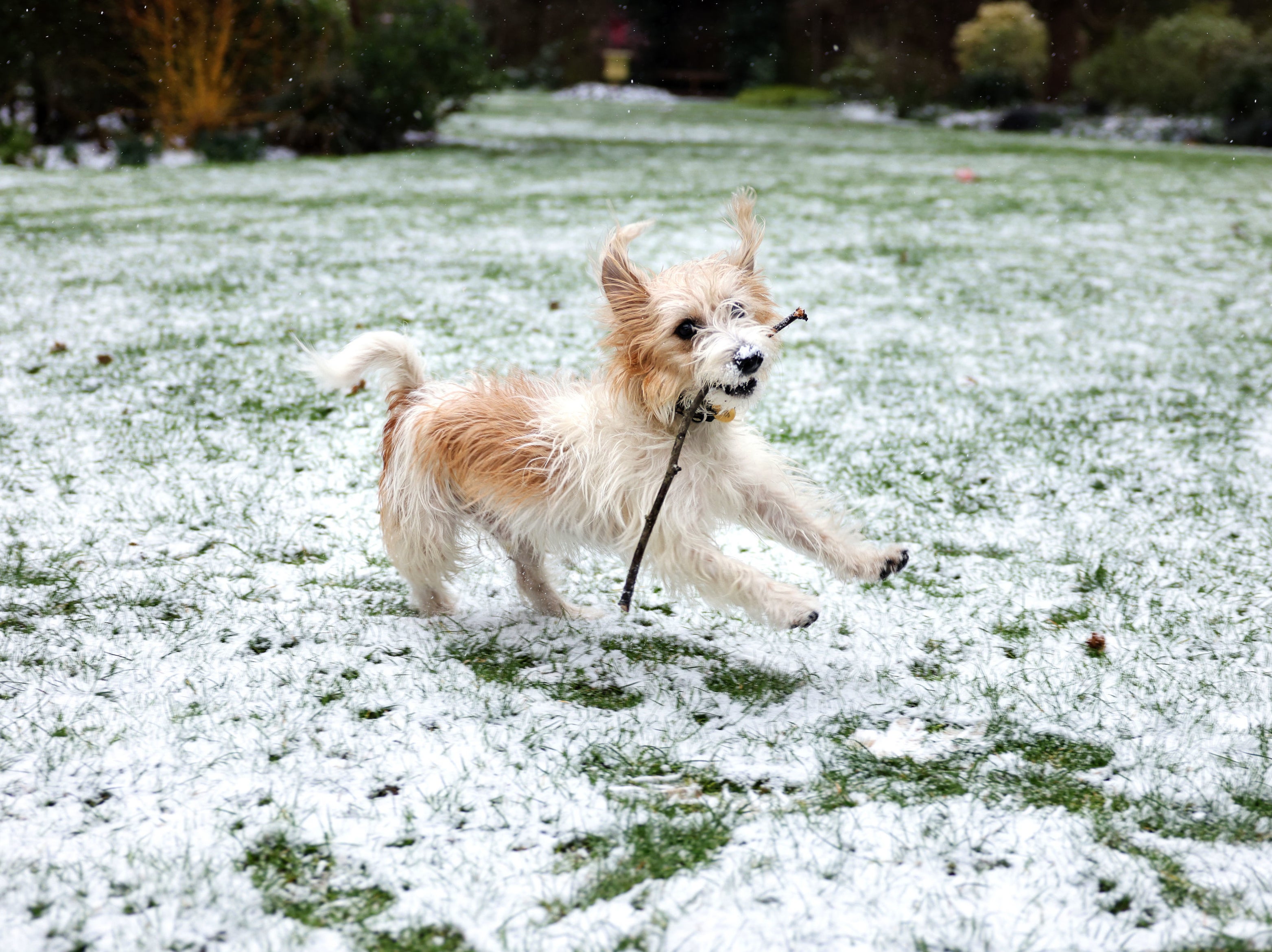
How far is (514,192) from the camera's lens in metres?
14.4

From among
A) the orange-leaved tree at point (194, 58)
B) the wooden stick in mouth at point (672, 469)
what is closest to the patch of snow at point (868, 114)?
the orange-leaved tree at point (194, 58)

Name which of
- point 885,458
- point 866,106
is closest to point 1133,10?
point 866,106

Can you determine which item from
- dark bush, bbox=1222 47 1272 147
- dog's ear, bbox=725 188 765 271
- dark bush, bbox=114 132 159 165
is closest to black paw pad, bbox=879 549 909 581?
dog's ear, bbox=725 188 765 271

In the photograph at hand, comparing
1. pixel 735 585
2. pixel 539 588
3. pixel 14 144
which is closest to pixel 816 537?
pixel 735 585

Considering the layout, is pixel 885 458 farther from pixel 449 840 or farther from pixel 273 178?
pixel 273 178

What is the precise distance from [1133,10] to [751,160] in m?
19.4

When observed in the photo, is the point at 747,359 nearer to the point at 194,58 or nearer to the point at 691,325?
the point at 691,325

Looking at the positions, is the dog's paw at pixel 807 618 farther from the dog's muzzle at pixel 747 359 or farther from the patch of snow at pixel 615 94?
the patch of snow at pixel 615 94

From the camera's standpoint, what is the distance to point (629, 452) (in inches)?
128

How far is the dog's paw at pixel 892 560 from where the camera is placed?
3.24 metres

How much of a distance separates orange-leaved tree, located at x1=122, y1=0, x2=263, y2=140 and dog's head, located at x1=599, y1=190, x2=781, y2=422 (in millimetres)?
16040

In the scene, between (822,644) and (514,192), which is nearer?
(822,644)

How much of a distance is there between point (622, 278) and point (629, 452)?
525 millimetres

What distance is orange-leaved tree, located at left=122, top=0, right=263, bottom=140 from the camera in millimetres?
16422
